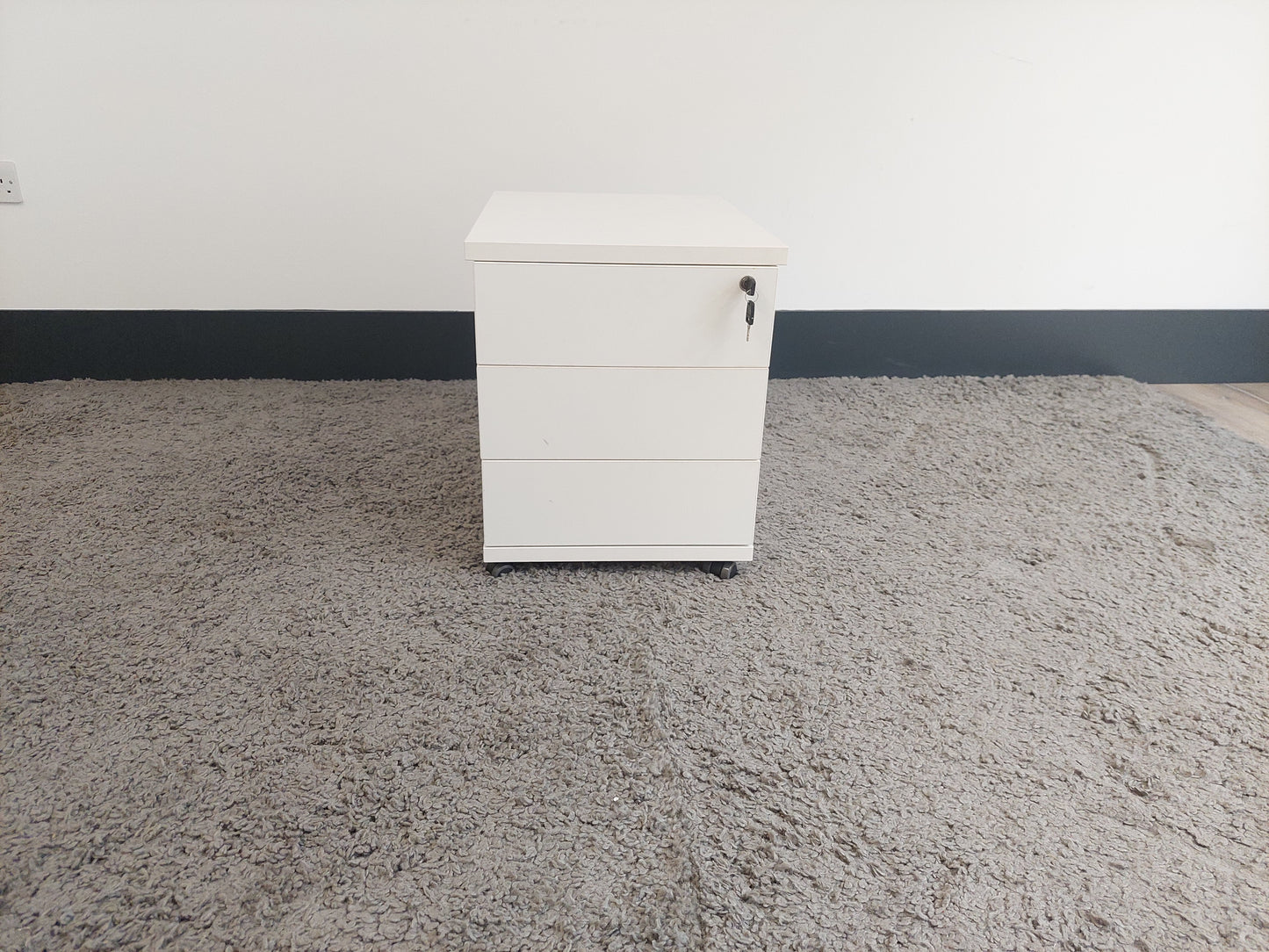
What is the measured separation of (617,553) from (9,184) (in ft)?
4.92

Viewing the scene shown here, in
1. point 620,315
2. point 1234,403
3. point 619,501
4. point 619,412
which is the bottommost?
point 1234,403

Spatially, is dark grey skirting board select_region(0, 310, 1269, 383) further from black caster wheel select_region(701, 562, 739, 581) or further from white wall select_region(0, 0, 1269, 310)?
black caster wheel select_region(701, 562, 739, 581)

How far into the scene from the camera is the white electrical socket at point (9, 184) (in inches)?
71.2

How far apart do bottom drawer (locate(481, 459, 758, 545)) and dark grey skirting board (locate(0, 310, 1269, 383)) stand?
0.83m

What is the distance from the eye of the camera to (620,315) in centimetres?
116

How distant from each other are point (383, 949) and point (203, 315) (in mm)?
1590

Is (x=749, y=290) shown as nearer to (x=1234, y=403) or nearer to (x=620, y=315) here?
(x=620, y=315)

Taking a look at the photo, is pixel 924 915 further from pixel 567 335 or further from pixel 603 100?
pixel 603 100

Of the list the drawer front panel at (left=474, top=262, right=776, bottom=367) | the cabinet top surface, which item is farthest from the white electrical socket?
the drawer front panel at (left=474, top=262, right=776, bottom=367)

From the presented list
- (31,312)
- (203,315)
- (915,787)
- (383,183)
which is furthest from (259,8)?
(915,787)

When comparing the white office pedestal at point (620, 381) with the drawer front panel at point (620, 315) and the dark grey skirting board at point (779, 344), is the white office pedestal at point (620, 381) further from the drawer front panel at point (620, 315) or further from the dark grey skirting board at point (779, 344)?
the dark grey skirting board at point (779, 344)

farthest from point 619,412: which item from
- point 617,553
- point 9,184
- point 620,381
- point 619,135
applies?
point 9,184

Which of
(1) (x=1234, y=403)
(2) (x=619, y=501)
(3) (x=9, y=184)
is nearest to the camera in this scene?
(2) (x=619, y=501)

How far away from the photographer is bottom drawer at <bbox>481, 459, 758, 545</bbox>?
A: 4.07ft
